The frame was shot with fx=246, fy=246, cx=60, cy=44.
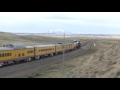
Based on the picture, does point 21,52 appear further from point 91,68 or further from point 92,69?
point 92,69

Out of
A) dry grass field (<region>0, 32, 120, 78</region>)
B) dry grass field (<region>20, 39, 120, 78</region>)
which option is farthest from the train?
dry grass field (<region>20, 39, 120, 78</region>)

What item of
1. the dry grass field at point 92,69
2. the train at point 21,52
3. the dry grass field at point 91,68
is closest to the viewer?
the dry grass field at point 92,69

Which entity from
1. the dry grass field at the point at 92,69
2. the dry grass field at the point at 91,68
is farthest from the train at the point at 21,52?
the dry grass field at the point at 92,69

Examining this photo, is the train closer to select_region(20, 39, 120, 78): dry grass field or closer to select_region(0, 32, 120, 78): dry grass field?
select_region(0, 32, 120, 78): dry grass field

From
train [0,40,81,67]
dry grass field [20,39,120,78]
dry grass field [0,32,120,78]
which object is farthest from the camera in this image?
train [0,40,81,67]

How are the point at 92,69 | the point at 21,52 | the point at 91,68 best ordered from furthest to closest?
the point at 21,52, the point at 91,68, the point at 92,69

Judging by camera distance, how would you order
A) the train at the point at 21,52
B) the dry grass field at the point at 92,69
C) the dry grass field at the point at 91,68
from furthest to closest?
1. the train at the point at 21,52
2. the dry grass field at the point at 91,68
3. the dry grass field at the point at 92,69

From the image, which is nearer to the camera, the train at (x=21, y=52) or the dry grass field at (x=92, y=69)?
the dry grass field at (x=92, y=69)

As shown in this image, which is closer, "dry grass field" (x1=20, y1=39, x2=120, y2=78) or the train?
"dry grass field" (x1=20, y1=39, x2=120, y2=78)

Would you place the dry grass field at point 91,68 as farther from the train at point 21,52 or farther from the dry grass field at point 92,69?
the train at point 21,52

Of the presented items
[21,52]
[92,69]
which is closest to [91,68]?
[92,69]
